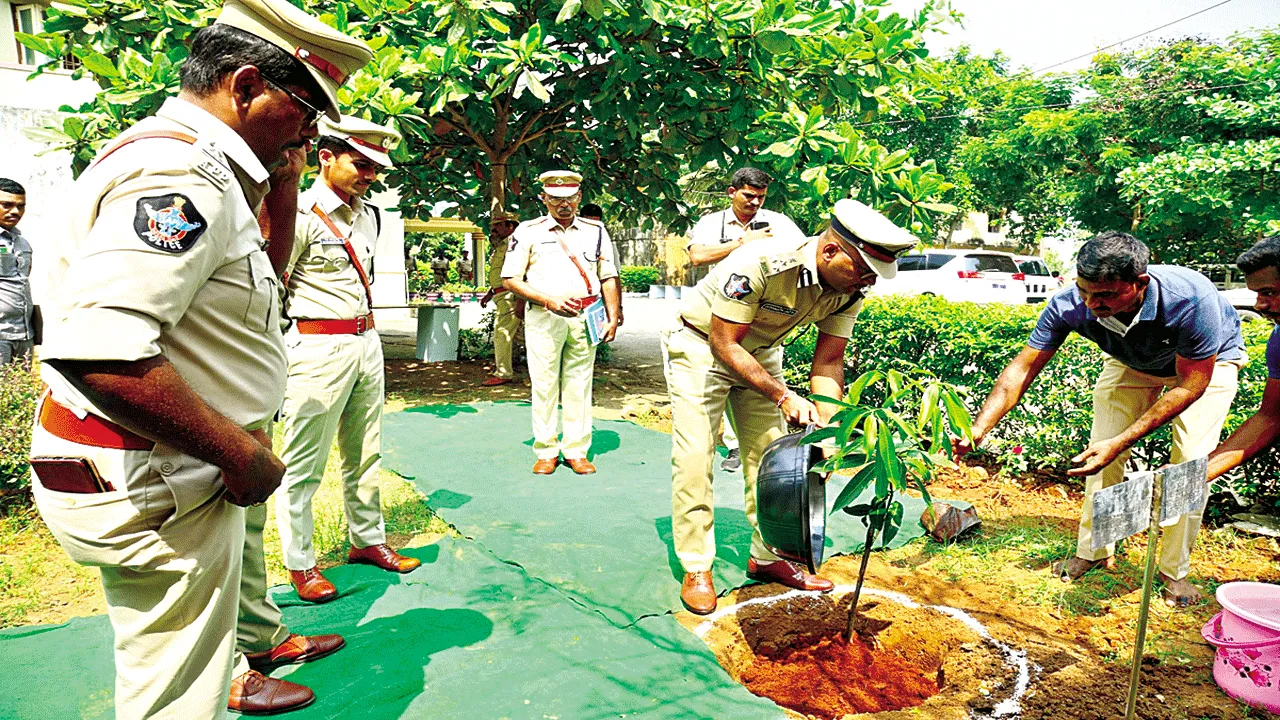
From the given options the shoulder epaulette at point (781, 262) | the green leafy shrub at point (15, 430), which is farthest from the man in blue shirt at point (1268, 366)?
the green leafy shrub at point (15, 430)

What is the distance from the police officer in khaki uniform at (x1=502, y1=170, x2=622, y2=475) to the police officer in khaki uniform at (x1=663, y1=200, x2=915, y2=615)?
1.81 meters

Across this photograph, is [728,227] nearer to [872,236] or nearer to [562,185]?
[562,185]

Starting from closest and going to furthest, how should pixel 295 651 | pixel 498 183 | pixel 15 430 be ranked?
pixel 295 651, pixel 15 430, pixel 498 183

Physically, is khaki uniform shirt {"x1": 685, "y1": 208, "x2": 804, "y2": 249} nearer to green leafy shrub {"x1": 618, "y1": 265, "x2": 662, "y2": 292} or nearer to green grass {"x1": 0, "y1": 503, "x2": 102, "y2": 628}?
green grass {"x1": 0, "y1": 503, "x2": 102, "y2": 628}

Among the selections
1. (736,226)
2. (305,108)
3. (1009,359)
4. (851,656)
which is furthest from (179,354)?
(1009,359)

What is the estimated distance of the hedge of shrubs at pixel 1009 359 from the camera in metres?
4.48

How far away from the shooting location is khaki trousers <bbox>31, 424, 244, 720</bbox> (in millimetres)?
1607

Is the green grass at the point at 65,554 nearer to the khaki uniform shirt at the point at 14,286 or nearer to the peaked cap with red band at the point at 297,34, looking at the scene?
the khaki uniform shirt at the point at 14,286

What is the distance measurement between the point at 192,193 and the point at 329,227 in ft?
6.19

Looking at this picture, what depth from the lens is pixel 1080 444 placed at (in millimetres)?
5074

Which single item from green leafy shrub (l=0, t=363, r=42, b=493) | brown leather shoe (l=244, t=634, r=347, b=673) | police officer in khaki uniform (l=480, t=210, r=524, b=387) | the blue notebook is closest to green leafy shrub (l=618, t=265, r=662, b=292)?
police officer in khaki uniform (l=480, t=210, r=524, b=387)

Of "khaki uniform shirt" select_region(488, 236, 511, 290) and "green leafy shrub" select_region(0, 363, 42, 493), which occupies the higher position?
"khaki uniform shirt" select_region(488, 236, 511, 290)

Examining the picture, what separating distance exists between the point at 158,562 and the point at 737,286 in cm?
227

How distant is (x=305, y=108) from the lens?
71.0 inches
